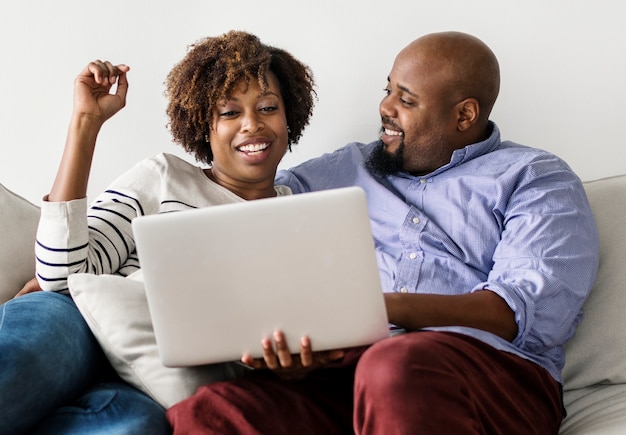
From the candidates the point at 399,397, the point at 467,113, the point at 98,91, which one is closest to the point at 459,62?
the point at 467,113

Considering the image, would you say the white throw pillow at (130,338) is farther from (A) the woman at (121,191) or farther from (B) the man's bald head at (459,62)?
(B) the man's bald head at (459,62)

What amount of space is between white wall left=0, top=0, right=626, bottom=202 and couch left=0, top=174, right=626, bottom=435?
411 mm

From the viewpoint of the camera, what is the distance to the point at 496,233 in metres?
1.87

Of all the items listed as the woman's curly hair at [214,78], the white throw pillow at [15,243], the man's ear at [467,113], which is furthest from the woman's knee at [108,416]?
the man's ear at [467,113]

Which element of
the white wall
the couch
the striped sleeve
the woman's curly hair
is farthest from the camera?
the white wall

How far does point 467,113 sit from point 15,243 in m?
1.09

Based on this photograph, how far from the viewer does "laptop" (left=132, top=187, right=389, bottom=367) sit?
52.4 inches

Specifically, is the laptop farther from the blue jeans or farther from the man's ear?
the man's ear

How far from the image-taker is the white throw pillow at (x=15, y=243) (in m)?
1.90

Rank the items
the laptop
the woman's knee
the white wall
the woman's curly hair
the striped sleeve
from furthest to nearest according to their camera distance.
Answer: the white wall
the woman's curly hair
the striped sleeve
the woman's knee
the laptop

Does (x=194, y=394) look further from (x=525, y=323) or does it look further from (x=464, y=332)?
(x=525, y=323)

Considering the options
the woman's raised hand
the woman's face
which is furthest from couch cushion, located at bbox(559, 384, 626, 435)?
the woman's raised hand

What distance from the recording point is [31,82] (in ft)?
7.86

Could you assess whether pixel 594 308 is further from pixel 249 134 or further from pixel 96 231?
pixel 96 231
